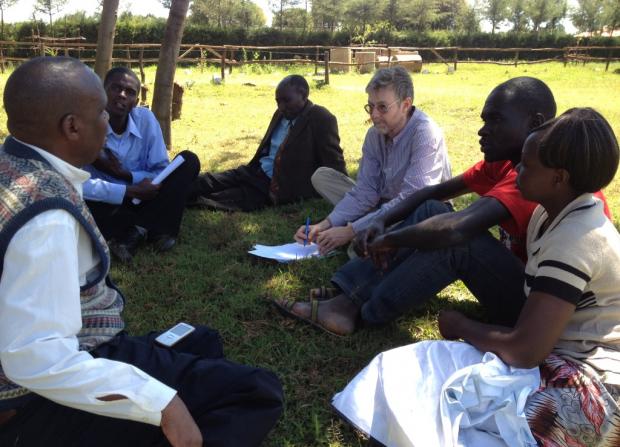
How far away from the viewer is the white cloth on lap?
67.8 inches

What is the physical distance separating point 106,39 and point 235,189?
8.89ft

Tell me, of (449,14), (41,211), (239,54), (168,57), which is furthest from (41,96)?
(449,14)

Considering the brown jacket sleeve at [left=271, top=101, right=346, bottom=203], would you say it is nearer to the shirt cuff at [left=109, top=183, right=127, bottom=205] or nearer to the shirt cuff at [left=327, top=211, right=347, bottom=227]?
the shirt cuff at [left=327, top=211, right=347, bottom=227]

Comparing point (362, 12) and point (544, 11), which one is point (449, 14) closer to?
point (544, 11)

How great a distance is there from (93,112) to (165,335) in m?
0.80

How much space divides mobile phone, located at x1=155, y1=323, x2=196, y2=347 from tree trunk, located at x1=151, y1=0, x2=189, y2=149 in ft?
14.5

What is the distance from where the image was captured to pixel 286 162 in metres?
4.71

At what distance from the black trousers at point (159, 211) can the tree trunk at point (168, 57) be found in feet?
7.55

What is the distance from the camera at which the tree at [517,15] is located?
191ft

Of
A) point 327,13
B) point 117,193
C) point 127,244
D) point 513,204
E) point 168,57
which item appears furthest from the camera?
point 327,13

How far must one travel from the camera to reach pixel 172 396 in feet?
4.33

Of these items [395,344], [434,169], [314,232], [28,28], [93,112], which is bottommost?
[395,344]

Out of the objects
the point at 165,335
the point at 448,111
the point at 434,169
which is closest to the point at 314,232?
the point at 434,169

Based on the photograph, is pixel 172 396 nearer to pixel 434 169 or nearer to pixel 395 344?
pixel 395 344
